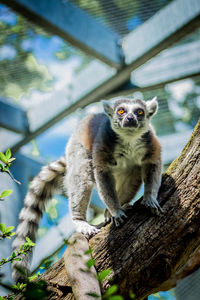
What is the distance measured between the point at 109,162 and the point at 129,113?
66 centimetres

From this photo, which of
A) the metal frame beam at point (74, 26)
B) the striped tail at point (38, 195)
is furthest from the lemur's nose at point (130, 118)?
the metal frame beam at point (74, 26)

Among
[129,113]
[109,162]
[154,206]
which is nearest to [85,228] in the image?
[109,162]

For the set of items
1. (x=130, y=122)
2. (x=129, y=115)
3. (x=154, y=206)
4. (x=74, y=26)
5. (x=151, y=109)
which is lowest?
(x=154, y=206)

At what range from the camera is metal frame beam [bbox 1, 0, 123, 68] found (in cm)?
405

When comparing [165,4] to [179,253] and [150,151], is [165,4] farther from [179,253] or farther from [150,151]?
[179,253]

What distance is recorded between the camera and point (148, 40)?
4809 mm


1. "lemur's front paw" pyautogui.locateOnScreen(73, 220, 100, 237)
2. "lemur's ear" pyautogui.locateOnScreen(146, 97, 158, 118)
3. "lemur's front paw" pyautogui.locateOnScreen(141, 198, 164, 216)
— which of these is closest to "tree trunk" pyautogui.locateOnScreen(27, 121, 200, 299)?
"lemur's front paw" pyautogui.locateOnScreen(141, 198, 164, 216)

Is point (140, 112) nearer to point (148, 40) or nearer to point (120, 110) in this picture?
point (120, 110)

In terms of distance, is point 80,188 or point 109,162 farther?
point 80,188

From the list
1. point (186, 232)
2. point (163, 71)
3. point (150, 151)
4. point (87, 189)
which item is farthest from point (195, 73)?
point (186, 232)

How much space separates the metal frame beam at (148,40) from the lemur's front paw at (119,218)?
282cm

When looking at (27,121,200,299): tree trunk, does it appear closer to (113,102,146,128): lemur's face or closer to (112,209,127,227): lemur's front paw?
(112,209,127,227): lemur's front paw

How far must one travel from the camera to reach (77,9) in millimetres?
4629

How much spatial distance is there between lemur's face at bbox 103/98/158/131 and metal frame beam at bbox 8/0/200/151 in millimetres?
1067
